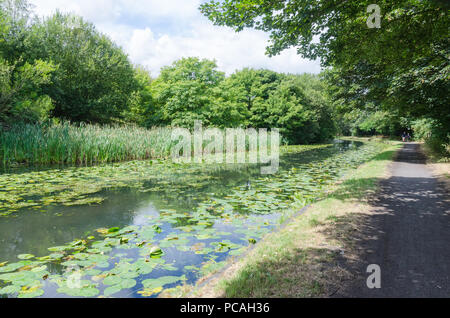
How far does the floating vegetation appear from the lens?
311 cm

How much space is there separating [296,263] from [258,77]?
37324 millimetres

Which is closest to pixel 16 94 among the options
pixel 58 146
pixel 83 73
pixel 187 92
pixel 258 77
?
pixel 58 146

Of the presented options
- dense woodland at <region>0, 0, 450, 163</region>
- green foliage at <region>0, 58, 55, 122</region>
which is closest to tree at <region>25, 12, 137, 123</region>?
dense woodland at <region>0, 0, 450, 163</region>

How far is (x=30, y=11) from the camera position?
81.5 ft

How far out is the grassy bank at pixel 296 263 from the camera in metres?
2.75

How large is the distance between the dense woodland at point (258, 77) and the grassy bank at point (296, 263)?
3035mm

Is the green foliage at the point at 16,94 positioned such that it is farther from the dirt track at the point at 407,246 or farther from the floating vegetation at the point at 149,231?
the dirt track at the point at 407,246

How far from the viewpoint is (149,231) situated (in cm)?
479

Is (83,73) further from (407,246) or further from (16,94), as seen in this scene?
(407,246)

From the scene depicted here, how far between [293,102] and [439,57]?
91.9 ft

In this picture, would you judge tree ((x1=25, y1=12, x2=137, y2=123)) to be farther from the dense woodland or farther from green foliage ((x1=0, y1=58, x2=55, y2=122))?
→ green foliage ((x1=0, y1=58, x2=55, y2=122))

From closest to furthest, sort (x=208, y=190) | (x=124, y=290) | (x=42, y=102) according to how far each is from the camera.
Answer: (x=124, y=290), (x=208, y=190), (x=42, y=102)

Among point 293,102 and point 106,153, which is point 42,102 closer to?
point 106,153

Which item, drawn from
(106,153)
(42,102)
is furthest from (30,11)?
(106,153)
